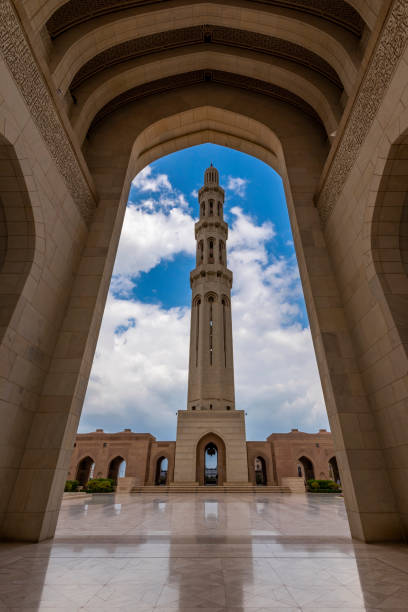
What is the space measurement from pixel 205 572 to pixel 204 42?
1075 cm

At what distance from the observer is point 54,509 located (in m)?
4.76

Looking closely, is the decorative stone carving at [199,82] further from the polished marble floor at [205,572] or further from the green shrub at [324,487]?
the green shrub at [324,487]

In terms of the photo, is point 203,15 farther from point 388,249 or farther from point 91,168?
point 388,249

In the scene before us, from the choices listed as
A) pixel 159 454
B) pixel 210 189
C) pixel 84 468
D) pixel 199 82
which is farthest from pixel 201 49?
pixel 84 468

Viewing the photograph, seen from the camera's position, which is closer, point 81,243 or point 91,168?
point 81,243

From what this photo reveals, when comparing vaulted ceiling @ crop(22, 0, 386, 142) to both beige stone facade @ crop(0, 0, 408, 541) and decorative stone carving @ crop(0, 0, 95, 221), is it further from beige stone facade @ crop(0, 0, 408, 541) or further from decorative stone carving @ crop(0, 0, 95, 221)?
decorative stone carving @ crop(0, 0, 95, 221)

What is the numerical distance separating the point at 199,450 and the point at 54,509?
17391 millimetres

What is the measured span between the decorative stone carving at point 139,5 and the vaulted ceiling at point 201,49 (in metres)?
0.02

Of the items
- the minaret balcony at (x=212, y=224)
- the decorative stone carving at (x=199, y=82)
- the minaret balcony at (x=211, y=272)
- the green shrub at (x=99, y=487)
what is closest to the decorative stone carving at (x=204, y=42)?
the decorative stone carving at (x=199, y=82)

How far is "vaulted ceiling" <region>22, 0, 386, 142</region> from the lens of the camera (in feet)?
21.7

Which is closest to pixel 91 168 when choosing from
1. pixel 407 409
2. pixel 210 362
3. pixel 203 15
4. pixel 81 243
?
pixel 81 243

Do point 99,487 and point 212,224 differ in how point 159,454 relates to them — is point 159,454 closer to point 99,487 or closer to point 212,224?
point 99,487

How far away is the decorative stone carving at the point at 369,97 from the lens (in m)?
4.25

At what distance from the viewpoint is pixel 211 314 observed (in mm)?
25609
